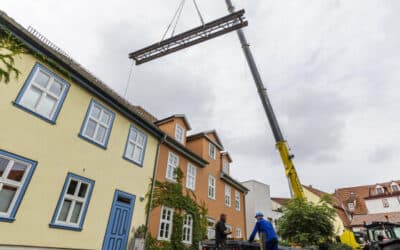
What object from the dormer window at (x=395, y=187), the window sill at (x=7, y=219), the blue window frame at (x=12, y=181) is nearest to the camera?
the window sill at (x=7, y=219)

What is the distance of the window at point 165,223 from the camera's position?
39.3 ft

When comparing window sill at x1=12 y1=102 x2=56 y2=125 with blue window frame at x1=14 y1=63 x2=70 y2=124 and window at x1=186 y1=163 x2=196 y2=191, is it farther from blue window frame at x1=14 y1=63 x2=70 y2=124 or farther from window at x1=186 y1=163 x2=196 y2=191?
window at x1=186 y1=163 x2=196 y2=191

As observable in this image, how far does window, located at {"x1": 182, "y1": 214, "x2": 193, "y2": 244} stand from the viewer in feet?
43.7

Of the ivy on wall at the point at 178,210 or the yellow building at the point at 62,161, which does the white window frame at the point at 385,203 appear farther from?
the yellow building at the point at 62,161

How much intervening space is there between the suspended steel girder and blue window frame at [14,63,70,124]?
593 cm

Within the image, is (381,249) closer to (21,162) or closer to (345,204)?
(21,162)

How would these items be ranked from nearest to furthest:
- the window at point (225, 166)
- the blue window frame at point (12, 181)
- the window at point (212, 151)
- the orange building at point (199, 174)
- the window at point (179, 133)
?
the blue window frame at point (12, 181) → the orange building at point (199, 174) → the window at point (179, 133) → the window at point (212, 151) → the window at point (225, 166)

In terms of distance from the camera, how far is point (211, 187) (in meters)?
18.1

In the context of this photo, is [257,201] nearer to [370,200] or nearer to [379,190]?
[370,200]

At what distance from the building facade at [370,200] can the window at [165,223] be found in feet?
117

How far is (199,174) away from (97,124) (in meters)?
9.40

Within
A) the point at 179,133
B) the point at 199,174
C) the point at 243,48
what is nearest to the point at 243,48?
the point at 243,48

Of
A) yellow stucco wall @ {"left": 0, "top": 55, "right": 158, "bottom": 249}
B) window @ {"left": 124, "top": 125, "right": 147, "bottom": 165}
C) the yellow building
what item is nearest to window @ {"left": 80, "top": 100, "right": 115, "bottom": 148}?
the yellow building

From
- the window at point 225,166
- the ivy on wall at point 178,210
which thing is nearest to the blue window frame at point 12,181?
the ivy on wall at point 178,210
